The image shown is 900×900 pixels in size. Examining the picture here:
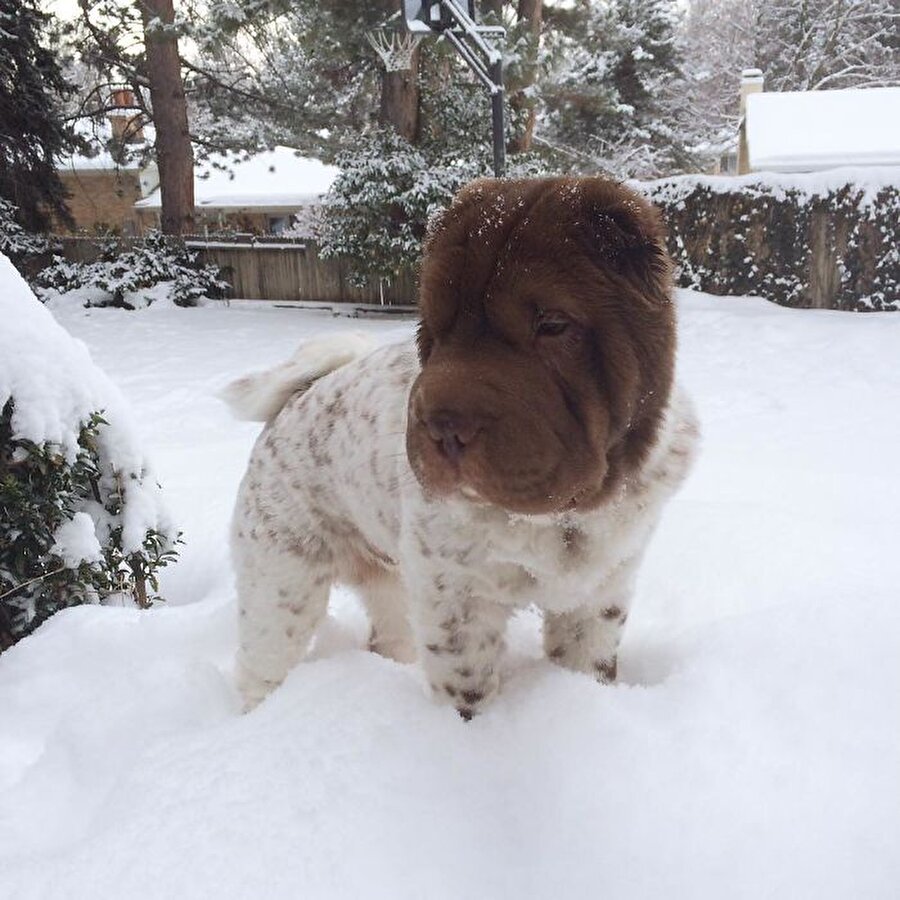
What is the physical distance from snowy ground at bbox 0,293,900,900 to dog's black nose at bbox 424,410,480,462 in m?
0.71

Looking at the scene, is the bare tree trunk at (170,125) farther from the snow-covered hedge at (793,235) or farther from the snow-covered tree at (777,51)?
the snow-covered tree at (777,51)

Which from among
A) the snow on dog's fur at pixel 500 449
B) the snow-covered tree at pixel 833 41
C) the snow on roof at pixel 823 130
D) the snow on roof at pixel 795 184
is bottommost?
the snow on dog's fur at pixel 500 449

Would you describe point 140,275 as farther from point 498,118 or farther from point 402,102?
point 498,118

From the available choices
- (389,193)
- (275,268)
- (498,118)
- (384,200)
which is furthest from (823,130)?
(275,268)

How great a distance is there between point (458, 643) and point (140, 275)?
52.5 feet

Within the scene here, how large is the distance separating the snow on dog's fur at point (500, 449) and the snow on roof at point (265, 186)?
96.4 feet

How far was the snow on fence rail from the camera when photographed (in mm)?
16766

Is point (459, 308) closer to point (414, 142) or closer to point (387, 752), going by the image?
point (387, 752)

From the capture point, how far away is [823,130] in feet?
49.3

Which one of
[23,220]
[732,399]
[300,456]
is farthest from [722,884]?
[23,220]

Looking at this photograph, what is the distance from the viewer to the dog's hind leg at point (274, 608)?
7.75 ft

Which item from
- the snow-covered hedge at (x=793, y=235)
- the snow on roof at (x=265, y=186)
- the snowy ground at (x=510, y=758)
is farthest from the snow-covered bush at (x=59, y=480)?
the snow on roof at (x=265, y=186)

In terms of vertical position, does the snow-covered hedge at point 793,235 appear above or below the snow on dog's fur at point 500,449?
above

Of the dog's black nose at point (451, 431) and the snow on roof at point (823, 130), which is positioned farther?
the snow on roof at point (823, 130)
